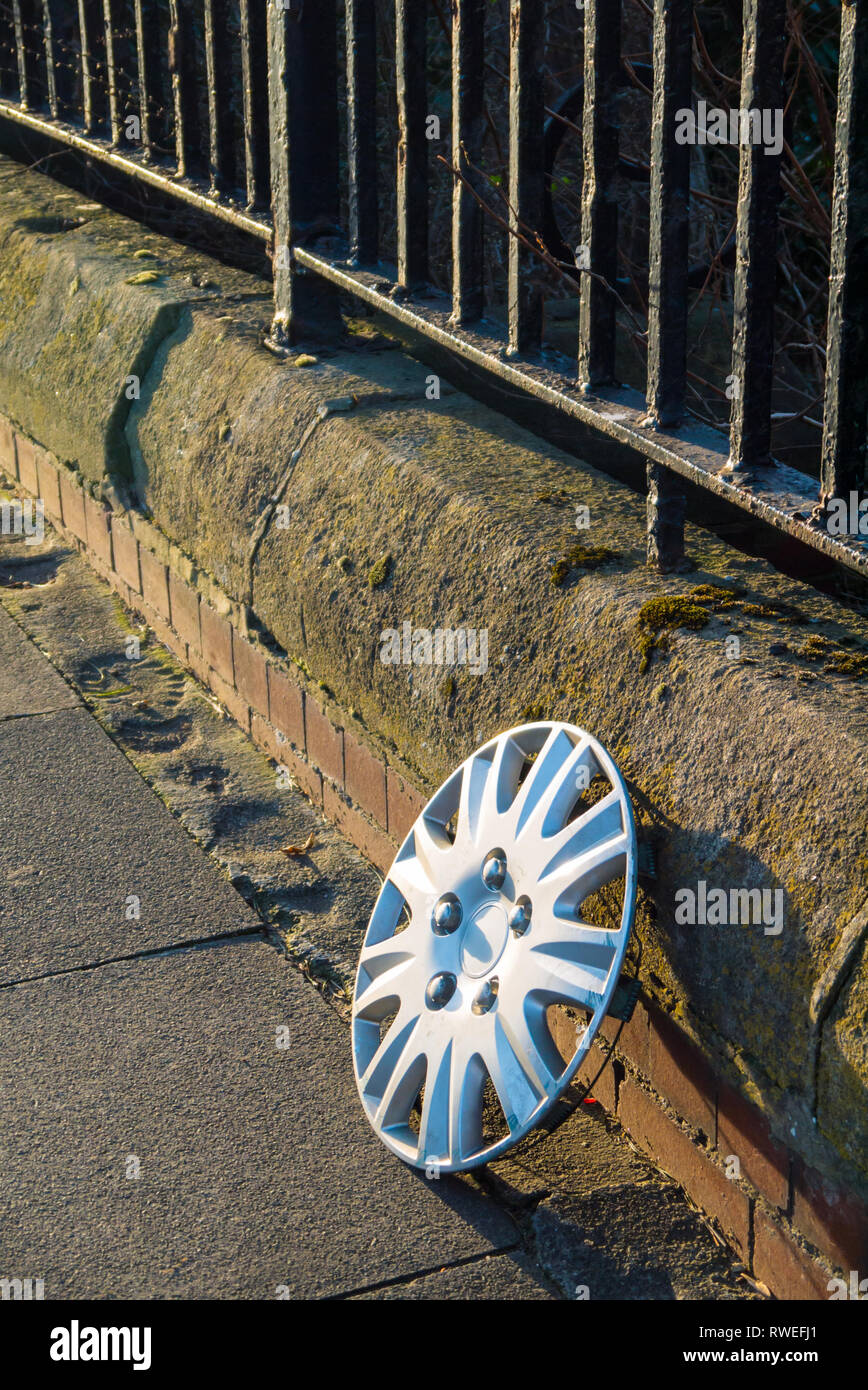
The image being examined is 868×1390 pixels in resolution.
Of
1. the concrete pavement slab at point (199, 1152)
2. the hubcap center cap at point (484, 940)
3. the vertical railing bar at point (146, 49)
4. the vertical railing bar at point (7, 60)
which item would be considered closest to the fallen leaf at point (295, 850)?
the concrete pavement slab at point (199, 1152)

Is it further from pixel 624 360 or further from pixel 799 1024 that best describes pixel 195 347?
pixel 799 1024

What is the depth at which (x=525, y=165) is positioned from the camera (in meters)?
2.54

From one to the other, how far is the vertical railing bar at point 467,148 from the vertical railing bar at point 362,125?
0.47 m

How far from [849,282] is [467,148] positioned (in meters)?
1.06

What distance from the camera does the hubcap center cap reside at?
7.32ft

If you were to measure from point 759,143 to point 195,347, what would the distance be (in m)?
2.04

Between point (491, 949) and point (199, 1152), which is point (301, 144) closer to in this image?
point (491, 949)

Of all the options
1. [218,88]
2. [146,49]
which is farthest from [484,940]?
[146,49]

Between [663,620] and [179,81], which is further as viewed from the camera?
[179,81]

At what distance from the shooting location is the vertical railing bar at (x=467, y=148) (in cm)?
263

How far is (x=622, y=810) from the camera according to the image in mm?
2047

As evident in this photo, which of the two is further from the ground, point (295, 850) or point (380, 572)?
point (380, 572)

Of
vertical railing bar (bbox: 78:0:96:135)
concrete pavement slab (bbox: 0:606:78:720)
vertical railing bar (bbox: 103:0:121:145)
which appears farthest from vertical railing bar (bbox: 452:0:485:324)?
vertical railing bar (bbox: 78:0:96:135)
